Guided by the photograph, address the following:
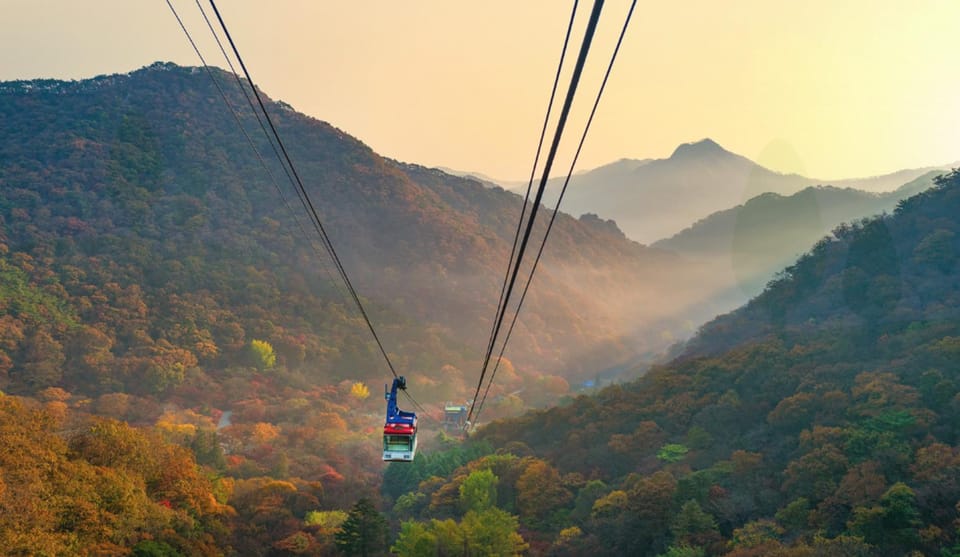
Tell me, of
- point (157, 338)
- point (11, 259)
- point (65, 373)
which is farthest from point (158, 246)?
point (65, 373)

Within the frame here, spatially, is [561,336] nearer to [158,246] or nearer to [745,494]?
[158,246]

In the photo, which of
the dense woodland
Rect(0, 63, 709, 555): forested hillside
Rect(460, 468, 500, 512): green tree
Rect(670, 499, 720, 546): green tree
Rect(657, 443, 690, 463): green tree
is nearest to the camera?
Rect(670, 499, 720, 546): green tree

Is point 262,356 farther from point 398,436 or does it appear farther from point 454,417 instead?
point 398,436

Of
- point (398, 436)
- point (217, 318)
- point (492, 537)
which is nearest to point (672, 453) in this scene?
point (492, 537)

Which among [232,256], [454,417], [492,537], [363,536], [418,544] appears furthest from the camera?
[232,256]

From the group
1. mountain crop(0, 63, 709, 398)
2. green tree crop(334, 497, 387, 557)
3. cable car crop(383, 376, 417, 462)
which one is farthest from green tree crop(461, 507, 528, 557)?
mountain crop(0, 63, 709, 398)

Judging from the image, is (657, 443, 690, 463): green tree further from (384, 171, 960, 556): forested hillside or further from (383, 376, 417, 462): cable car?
(383, 376, 417, 462): cable car
